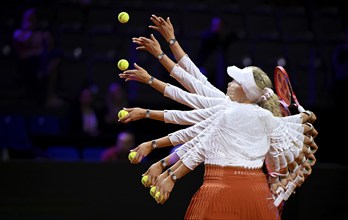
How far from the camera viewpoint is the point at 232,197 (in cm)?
479

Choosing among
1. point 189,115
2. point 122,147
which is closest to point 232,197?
point 189,115

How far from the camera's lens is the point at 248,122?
4.84 m

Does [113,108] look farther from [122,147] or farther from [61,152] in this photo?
[122,147]

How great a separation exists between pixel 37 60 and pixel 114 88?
4.36 feet

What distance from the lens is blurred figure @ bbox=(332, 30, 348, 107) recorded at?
9.58m

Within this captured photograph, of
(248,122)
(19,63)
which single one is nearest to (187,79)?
(248,122)

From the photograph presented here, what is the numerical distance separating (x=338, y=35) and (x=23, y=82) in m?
4.52

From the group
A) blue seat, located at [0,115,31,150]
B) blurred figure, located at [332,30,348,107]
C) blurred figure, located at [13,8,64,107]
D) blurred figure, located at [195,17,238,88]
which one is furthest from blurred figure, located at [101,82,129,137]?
blurred figure, located at [332,30,348,107]

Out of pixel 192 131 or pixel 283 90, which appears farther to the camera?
pixel 283 90

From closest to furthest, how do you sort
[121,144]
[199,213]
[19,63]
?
[199,213] → [121,144] → [19,63]

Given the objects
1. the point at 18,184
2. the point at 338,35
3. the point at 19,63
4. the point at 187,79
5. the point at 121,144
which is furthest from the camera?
the point at 338,35

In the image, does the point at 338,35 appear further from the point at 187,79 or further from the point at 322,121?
the point at 187,79

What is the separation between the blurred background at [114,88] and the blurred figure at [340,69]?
1 cm

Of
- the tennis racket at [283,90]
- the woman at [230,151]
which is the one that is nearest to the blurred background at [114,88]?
the tennis racket at [283,90]
